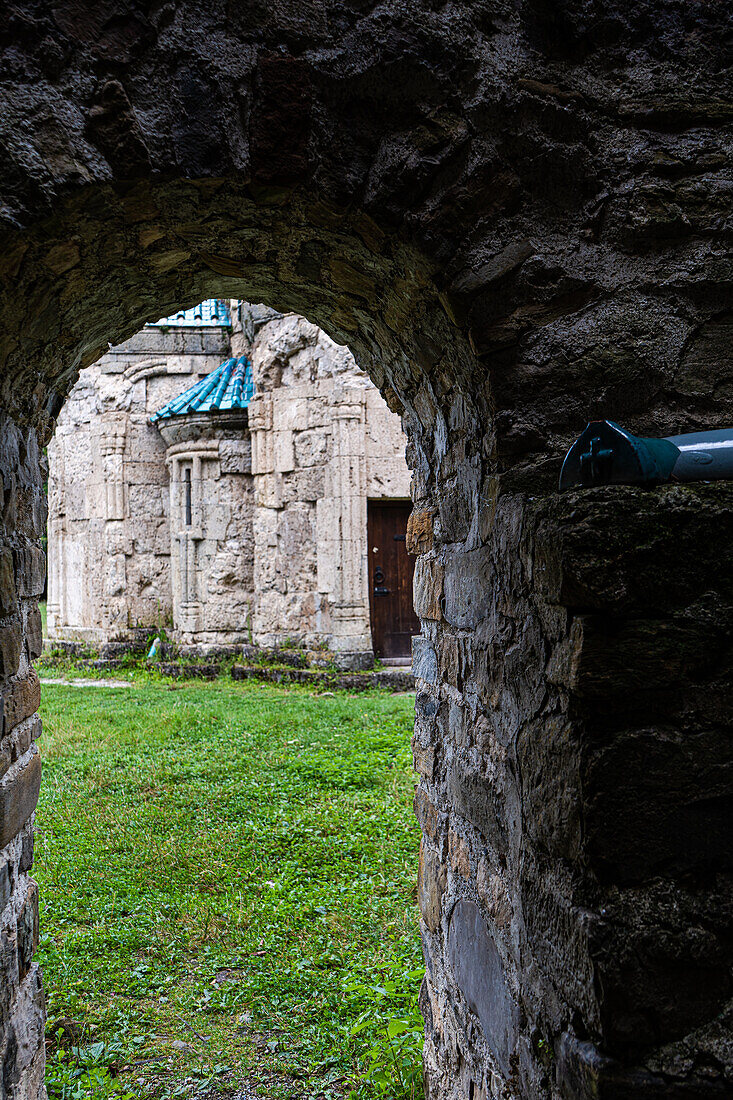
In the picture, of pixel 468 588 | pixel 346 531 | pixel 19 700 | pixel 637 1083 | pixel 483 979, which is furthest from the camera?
pixel 346 531

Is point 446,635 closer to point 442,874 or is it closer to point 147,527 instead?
point 442,874

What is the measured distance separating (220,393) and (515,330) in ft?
32.1

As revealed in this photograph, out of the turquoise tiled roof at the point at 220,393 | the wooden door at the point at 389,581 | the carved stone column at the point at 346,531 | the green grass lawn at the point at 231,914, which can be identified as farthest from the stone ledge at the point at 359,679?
the turquoise tiled roof at the point at 220,393

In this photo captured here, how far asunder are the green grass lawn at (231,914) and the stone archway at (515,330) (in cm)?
75

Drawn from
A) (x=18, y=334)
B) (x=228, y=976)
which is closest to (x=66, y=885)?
(x=228, y=976)

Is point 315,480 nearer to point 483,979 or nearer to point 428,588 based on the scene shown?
point 428,588

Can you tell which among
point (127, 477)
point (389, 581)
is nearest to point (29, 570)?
point (389, 581)

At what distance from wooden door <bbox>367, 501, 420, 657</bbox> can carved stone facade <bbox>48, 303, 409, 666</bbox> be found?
0.37 metres

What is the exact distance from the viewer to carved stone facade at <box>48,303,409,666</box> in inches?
382

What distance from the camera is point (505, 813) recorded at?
1.83 metres

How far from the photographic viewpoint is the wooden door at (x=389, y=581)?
9.99 meters

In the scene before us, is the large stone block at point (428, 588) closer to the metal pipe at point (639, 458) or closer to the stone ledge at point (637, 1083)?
the metal pipe at point (639, 458)

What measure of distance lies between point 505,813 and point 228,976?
2234 mm

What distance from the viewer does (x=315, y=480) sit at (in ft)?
32.6
